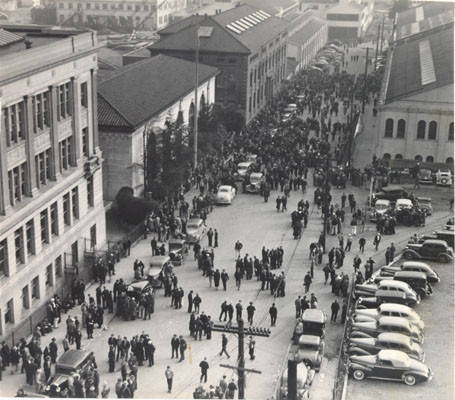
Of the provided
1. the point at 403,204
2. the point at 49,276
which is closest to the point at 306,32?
the point at 403,204

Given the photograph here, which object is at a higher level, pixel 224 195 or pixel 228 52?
pixel 228 52

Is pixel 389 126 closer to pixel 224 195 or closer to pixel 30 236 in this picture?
pixel 224 195

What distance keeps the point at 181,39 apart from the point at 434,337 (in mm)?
55434

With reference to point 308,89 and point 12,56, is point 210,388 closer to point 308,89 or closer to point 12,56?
point 12,56

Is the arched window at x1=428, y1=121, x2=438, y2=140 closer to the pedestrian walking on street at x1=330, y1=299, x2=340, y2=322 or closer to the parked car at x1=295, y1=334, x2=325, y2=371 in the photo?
the pedestrian walking on street at x1=330, y1=299, x2=340, y2=322

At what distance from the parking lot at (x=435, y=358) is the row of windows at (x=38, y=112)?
750 inches

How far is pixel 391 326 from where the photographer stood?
117 ft

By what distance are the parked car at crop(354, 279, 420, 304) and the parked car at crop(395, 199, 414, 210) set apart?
14771mm

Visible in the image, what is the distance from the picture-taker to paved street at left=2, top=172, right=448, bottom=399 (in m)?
32.7

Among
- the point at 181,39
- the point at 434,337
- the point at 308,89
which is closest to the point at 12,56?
the point at 434,337

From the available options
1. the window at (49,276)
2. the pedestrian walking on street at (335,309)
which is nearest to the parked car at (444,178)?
the pedestrian walking on street at (335,309)

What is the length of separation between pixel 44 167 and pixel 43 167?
0.05m

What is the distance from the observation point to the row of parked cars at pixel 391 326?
3259cm

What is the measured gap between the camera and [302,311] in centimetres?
3888
